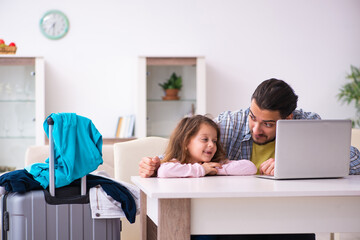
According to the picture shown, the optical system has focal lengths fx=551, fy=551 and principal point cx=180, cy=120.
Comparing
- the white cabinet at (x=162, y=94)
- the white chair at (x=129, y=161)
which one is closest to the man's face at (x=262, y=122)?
the white chair at (x=129, y=161)

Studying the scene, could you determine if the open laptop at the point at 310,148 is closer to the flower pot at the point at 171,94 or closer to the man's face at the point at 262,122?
the man's face at the point at 262,122

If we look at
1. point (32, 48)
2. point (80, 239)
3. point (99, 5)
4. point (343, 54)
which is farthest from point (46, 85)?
point (80, 239)

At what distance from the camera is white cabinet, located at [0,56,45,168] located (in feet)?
17.8

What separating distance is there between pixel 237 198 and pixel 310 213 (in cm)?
23

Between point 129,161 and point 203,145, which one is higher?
point 203,145

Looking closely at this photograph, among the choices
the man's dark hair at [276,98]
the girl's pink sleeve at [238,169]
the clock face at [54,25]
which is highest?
the clock face at [54,25]

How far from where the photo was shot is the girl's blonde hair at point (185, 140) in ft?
8.07

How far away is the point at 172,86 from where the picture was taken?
564 centimetres

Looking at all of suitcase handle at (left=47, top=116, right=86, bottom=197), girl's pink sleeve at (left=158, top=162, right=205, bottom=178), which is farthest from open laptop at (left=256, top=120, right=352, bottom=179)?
suitcase handle at (left=47, top=116, right=86, bottom=197)

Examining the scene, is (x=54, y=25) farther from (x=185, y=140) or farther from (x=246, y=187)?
(x=246, y=187)

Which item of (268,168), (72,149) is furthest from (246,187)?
(72,149)

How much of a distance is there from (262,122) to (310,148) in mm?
512

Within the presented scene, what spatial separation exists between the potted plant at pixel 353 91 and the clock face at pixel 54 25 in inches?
120

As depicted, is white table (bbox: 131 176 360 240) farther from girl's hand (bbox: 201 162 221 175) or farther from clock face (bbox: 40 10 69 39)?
clock face (bbox: 40 10 69 39)
